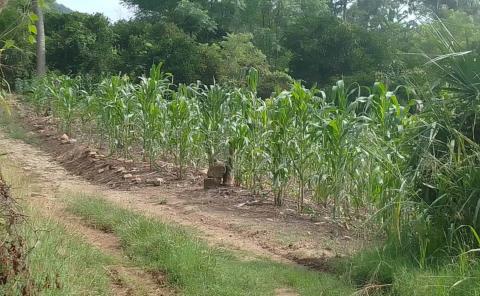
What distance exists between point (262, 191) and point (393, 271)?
4.33m

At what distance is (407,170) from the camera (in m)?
5.37

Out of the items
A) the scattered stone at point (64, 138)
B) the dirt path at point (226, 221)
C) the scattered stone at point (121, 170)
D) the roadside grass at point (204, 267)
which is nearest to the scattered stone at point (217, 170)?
the dirt path at point (226, 221)

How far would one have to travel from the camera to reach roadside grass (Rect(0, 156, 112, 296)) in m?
3.66

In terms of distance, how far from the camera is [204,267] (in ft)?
16.4

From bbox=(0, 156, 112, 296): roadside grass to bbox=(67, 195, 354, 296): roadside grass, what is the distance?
1.59ft

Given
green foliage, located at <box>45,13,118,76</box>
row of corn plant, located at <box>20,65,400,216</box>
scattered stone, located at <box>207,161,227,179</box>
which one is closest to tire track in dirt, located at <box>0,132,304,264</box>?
scattered stone, located at <box>207,161,227,179</box>

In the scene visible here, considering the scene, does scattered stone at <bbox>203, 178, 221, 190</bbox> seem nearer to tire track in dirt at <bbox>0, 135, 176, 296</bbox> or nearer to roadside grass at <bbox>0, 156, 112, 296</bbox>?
tire track in dirt at <bbox>0, 135, 176, 296</bbox>

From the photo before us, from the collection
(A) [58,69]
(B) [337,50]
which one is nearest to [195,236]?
(A) [58,69]

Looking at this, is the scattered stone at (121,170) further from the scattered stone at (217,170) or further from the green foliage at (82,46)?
the green foliage at (82,46)

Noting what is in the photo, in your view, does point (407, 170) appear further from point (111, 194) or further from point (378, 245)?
point (111, 194)

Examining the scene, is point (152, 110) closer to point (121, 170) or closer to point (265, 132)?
point (121, 170)

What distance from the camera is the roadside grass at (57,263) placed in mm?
3656

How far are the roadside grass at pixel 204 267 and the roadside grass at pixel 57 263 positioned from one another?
49 cm

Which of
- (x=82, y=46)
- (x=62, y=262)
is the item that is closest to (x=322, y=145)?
(x=62, y=262)
